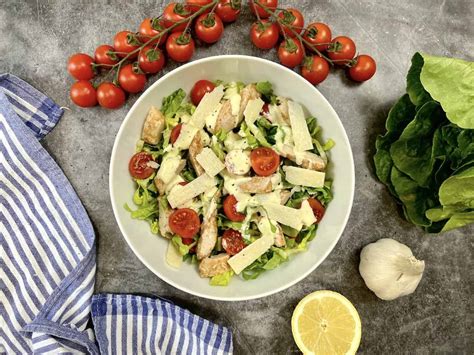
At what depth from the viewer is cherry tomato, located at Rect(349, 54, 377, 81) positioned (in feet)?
7.92

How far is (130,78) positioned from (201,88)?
0.32 meters

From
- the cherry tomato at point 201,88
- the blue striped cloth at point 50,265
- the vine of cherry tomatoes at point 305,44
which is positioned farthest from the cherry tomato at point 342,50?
the blue striped cloth at point 50,265

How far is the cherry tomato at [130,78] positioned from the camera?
2369mm

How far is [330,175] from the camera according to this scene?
2383mm

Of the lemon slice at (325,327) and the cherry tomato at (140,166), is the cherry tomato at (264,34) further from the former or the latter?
the lemon slice at (325,327)

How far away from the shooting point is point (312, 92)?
7.43ft

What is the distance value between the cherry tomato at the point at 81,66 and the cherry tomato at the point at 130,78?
0.14 meters

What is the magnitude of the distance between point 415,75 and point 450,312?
116 cm

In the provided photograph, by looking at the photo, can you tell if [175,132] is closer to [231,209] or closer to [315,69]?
[231,209]

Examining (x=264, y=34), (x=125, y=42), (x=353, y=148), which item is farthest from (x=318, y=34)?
(x=125, y=42)

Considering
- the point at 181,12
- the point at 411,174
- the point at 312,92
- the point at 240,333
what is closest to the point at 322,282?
the point at 240,333

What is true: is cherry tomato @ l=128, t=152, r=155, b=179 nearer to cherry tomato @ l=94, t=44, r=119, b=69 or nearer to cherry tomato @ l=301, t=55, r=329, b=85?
cherry tomato @ l=94, t=44, r=119, b=69

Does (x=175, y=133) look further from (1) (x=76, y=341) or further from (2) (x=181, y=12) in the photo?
(1) (x=76, y=341)

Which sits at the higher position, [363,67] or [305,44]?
[305,44]
